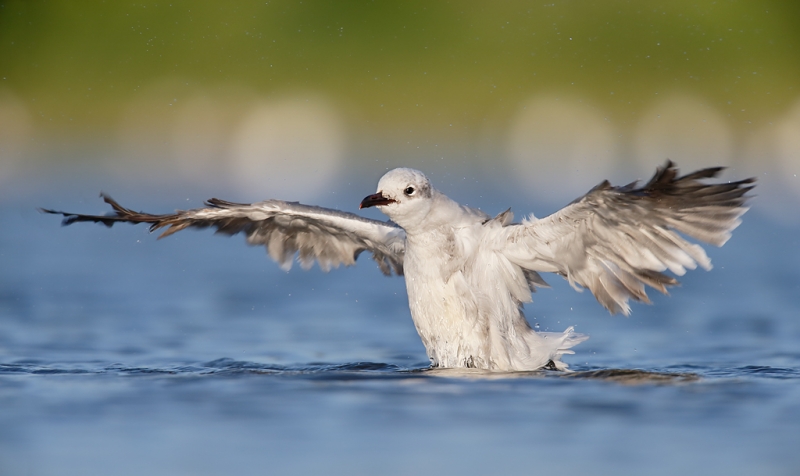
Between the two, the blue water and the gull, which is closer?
the blue water

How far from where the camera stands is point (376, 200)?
8836 millimetres

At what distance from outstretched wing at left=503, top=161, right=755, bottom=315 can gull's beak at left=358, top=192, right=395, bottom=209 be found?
0.92 metres

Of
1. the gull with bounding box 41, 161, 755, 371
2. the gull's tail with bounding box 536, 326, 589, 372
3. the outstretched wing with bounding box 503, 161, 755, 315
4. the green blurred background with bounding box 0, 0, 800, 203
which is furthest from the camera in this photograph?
the green blurred background with bounding box 0, 0, 800, 203

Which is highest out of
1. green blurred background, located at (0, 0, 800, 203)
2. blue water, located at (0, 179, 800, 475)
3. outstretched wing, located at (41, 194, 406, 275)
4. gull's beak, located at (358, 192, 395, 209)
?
green blurred background, located at (0, 0, 800, 203)

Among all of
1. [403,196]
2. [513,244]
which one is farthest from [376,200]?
Result: [513,244]

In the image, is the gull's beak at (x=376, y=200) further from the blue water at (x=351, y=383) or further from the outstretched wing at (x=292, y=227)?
the blue water at (x=351, y=383)

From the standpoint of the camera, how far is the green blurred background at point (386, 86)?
2164 cm

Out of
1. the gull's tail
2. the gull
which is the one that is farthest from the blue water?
the gull

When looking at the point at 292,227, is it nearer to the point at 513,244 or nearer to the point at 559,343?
the point at 513,244

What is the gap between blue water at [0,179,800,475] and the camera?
6805 mm

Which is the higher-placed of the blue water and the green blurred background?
the green blurred background

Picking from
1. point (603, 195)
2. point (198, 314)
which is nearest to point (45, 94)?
point (198, 314)

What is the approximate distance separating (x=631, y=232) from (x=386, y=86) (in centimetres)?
1315

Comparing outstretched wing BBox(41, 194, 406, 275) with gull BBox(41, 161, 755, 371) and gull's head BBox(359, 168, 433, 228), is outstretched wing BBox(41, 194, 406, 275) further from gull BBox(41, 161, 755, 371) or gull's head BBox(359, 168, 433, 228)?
gull's head BBox(359, 168, 433, 228)
